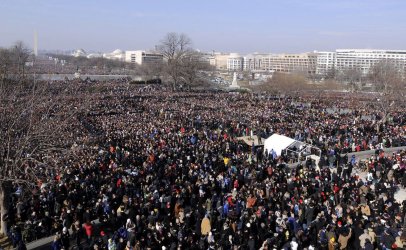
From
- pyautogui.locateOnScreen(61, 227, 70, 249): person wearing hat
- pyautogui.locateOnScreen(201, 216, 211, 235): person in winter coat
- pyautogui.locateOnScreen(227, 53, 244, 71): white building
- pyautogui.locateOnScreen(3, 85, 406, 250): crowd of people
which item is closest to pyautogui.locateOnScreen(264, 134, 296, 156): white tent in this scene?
pyautogui.locateOnScreen(3, 85, 406, 250): crowd of people

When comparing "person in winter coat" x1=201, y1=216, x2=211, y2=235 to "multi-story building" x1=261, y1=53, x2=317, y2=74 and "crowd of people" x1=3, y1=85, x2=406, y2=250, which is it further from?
"multi-story building" x1=261, y1=53, x2=317, y2=74

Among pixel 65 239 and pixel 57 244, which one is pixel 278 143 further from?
pixel 57 244

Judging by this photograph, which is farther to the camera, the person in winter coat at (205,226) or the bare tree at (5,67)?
the bare tree at (5,67)

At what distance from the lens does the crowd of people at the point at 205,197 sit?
9.81 m

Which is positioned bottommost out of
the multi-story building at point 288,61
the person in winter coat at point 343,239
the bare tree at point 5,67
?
the person in winter coat at point 343,239

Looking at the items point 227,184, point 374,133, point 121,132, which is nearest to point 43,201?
point 227,184

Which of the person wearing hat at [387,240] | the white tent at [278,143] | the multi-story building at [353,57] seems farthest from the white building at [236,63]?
the person wearing hat at [387,240]

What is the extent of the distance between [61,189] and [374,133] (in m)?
19.2

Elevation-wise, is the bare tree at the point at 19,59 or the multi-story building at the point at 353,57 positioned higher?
the multi-story building at the point at 353,57

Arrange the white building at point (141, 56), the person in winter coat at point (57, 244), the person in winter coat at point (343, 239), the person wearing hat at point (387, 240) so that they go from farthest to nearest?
the white building at point (141, 56) → the person in winter coat at point (343, 239) → the person wearing hat at point (387, 240) → the person in winter coat at point (57, 244)

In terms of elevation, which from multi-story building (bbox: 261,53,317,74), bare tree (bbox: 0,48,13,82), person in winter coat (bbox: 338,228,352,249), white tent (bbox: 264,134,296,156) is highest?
multi-story building (bbox: 261,53,317,74)

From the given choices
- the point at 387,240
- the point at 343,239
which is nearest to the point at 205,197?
the point at 343,239

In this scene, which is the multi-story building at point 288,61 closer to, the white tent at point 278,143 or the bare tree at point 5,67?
the bare tree at point 5,67

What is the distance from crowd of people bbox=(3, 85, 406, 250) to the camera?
386 inches
